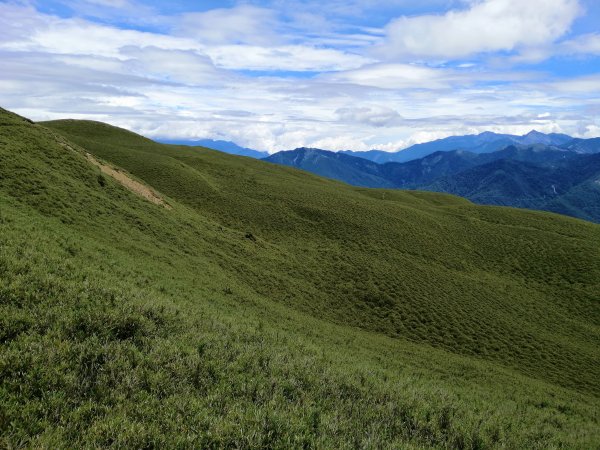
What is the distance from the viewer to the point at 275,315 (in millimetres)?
29734

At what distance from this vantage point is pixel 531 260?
59156 millimetres

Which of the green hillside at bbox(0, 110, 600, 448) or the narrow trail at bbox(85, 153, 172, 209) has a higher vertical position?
the narrow trail at bbox(85, 153, 172, 209)

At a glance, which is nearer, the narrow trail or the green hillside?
the green hillside

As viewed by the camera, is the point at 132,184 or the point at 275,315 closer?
the point at 275,315

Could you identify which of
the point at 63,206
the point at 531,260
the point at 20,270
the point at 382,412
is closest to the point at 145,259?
the point at 63,206

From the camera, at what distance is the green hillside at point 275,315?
29.1ft

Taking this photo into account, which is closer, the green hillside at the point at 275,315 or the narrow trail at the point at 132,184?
the green hillside at the point at 275,315

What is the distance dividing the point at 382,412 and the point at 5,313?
11.6 metres

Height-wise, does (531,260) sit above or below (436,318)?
above

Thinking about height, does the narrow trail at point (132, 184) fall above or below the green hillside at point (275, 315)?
above

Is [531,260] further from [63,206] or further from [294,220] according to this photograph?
[63,206]

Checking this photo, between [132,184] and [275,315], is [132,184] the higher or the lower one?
the higher one

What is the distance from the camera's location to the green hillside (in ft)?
29.1

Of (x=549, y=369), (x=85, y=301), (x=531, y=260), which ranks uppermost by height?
(x=85, y=301)
